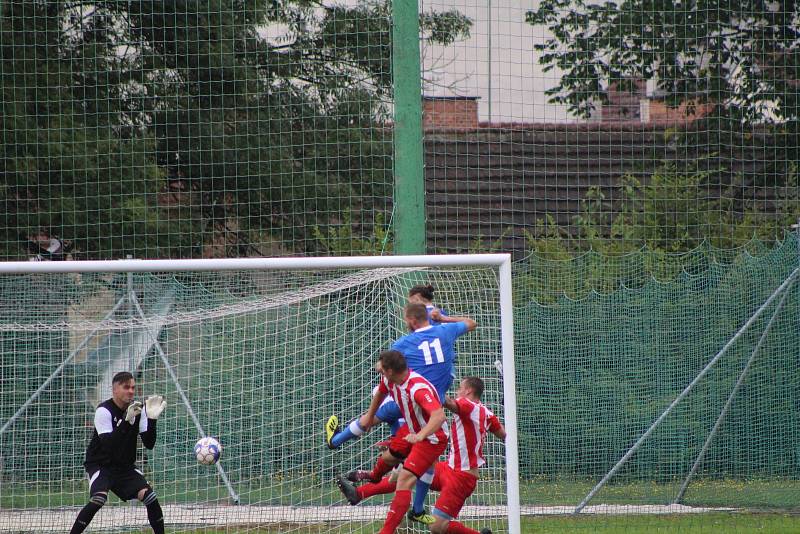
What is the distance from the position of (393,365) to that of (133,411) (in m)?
2.17

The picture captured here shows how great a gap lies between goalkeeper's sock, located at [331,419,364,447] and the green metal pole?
6.40 feet

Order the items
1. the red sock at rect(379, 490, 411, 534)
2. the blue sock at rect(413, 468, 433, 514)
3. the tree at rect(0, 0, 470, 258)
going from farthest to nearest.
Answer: the tree at rect(0, 0, 470, 258) < the blue sock at rect(413, 468, 433, 514) < the red sock at rect(379, 490, 411, 534)

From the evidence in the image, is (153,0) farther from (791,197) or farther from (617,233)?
(791,197)

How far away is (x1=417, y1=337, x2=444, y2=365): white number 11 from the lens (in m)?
8.41

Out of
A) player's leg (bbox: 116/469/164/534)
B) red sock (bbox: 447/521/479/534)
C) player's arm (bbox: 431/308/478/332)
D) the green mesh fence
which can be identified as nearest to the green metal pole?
player's arm (bbox: 431/308/478/332)

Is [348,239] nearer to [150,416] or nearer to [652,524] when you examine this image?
[150,416]

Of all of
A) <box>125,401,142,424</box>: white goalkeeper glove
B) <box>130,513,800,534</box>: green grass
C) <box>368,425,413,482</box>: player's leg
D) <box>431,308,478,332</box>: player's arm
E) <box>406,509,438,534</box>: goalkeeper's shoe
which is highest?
<box>431,308,478,332</box>: player's arm

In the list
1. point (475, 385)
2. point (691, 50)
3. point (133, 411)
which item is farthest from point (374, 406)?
point (691, 50)

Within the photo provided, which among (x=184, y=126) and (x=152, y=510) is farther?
(x=184, y=126)

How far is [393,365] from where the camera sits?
25.8ft

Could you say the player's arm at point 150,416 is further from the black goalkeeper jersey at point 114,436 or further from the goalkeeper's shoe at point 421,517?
the goalkeeper's shoe at point 421,517

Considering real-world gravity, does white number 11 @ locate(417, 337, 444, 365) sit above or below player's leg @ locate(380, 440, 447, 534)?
above

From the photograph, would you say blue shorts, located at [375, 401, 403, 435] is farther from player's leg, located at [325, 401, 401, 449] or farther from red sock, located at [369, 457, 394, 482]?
red sock, located at [369, 457, 394, 482]

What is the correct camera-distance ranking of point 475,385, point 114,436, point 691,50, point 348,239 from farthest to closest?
point 691,50 → point 348,239 → point 114,436 → point 475,385
